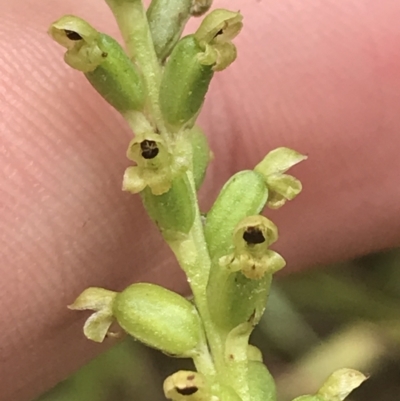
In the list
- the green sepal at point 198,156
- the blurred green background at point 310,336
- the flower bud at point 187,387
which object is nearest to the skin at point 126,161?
the blurred green background at point 310,336

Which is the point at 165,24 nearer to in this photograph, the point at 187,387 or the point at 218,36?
the point at 218,36

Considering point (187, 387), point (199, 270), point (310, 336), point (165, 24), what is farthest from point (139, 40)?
point (310, 336)

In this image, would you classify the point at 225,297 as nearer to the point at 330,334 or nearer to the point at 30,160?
the point at 30,160

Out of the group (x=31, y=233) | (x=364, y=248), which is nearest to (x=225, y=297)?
(x=31, y=233)

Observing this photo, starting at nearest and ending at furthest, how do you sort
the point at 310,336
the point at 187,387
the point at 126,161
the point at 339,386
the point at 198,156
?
the point at 187,387
the point at 339,386
the point at 198,156
the point at 126,161
the point at 310,336

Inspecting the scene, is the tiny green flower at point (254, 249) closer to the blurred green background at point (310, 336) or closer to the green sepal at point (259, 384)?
the green sepal at point (259, 384)

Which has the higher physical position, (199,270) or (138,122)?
(138,122)
